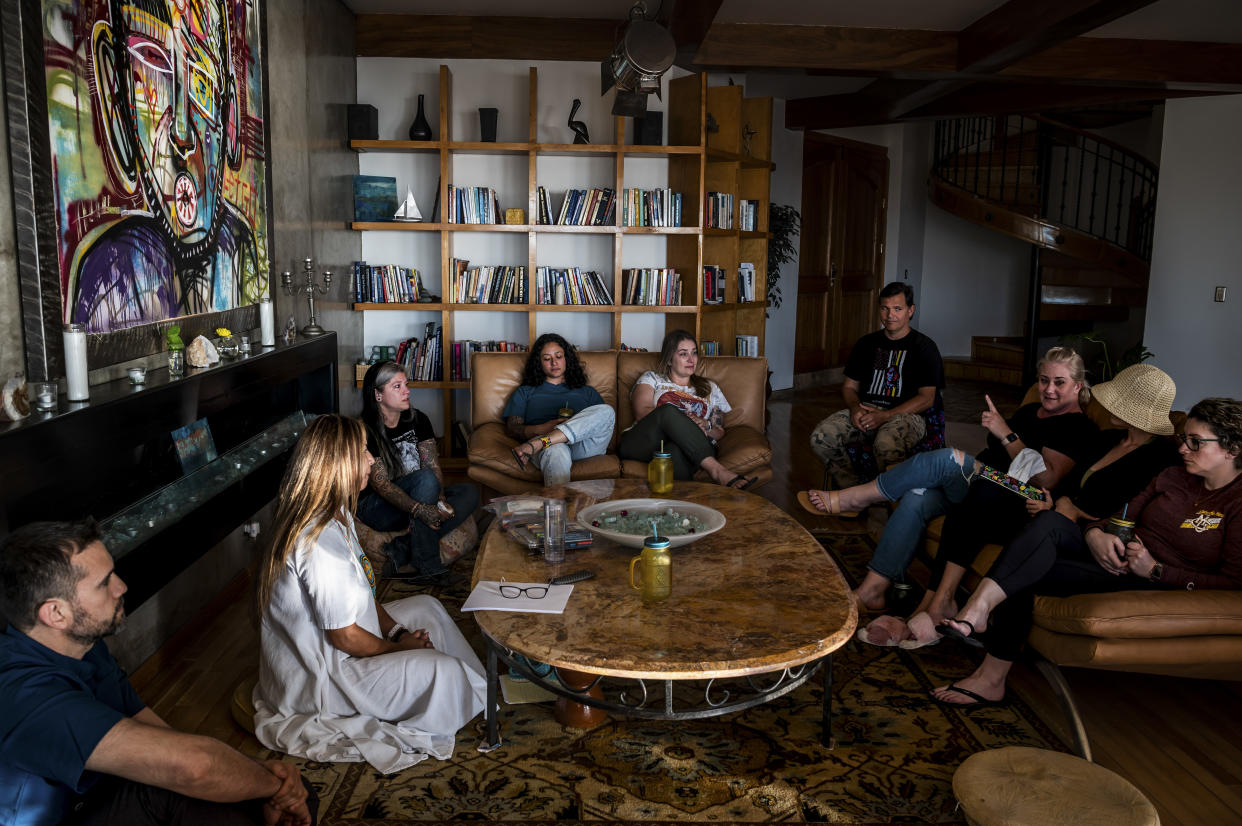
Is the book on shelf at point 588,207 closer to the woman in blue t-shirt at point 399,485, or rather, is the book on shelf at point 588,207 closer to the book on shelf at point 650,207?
the book on shelf at point 650,207

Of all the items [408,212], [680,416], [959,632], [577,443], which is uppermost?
[408,212]

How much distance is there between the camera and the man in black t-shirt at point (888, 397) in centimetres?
418

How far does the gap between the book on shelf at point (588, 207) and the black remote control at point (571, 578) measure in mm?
3494

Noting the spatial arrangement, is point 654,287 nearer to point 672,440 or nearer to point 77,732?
point 672,440

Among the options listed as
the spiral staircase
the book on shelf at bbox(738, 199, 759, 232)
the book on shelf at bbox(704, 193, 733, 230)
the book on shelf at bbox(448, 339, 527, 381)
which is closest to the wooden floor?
the book on shelf at bbox(448, 339, 527, 381)

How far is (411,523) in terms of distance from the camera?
363 cm

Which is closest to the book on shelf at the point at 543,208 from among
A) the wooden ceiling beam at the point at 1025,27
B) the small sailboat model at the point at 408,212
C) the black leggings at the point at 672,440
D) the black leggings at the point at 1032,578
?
the small sailboat model at the point at 408,212

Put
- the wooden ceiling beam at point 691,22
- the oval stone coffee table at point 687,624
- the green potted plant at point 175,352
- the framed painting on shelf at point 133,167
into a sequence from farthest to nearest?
the wooden ceiling beam at point 691,22 → the green potted plant at point 175,352 → the framed painting on shelf at point 133,167 → the oval stone coffee table at point 687,624

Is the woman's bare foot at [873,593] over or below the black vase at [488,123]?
below

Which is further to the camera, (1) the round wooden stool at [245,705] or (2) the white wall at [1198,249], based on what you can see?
(2) the white wall at [1198,249]

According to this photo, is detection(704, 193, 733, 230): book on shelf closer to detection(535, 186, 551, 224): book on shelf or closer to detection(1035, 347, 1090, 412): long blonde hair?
detection(535, 186, 551, 224): book on shelf

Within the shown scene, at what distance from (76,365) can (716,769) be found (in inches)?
76.1

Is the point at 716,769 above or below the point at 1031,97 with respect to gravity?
below

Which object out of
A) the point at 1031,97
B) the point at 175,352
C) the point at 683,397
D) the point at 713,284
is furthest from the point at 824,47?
the point at 175,352
